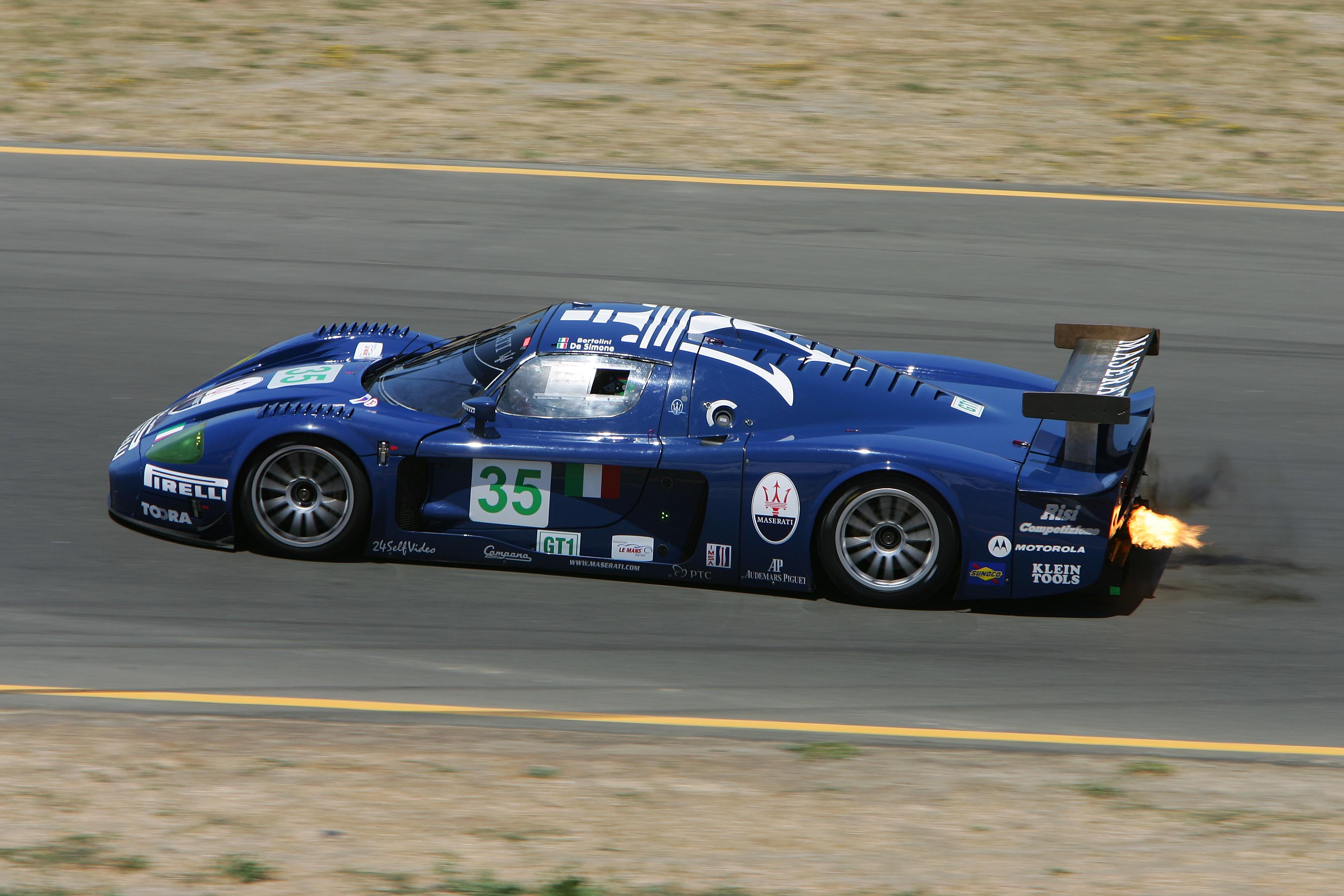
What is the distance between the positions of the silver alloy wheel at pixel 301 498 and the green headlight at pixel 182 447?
13.3 inches

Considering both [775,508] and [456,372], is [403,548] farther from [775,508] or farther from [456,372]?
[775,508]

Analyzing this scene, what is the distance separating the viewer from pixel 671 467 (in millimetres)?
7488

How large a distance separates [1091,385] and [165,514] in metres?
4.66

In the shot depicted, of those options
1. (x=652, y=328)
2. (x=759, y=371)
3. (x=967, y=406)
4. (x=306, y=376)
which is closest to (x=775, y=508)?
(x=759, y=371)

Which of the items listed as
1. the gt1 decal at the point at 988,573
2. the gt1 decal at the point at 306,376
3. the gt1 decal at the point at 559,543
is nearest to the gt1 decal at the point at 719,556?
the gt1 decal at the point at 559,543

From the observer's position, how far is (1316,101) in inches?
647

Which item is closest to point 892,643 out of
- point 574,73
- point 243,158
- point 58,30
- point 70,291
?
point 70,291

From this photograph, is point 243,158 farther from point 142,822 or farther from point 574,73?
point 142,822

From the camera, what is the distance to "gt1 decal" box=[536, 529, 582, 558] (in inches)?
302

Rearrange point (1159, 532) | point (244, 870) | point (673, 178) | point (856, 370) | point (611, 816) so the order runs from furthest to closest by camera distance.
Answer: point (673, 178), point (1159, 532), point (856, 370), point (611, 816), point (244, 870)

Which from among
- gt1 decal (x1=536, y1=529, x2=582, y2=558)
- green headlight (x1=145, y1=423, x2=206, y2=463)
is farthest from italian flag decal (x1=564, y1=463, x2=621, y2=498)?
green headlight (x1=145, y1=423, x2=206, y2=463)

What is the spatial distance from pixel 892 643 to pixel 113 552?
12.9 feet

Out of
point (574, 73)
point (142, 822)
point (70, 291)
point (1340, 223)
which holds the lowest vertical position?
point (142, 822)

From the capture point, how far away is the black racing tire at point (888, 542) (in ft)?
24.3
